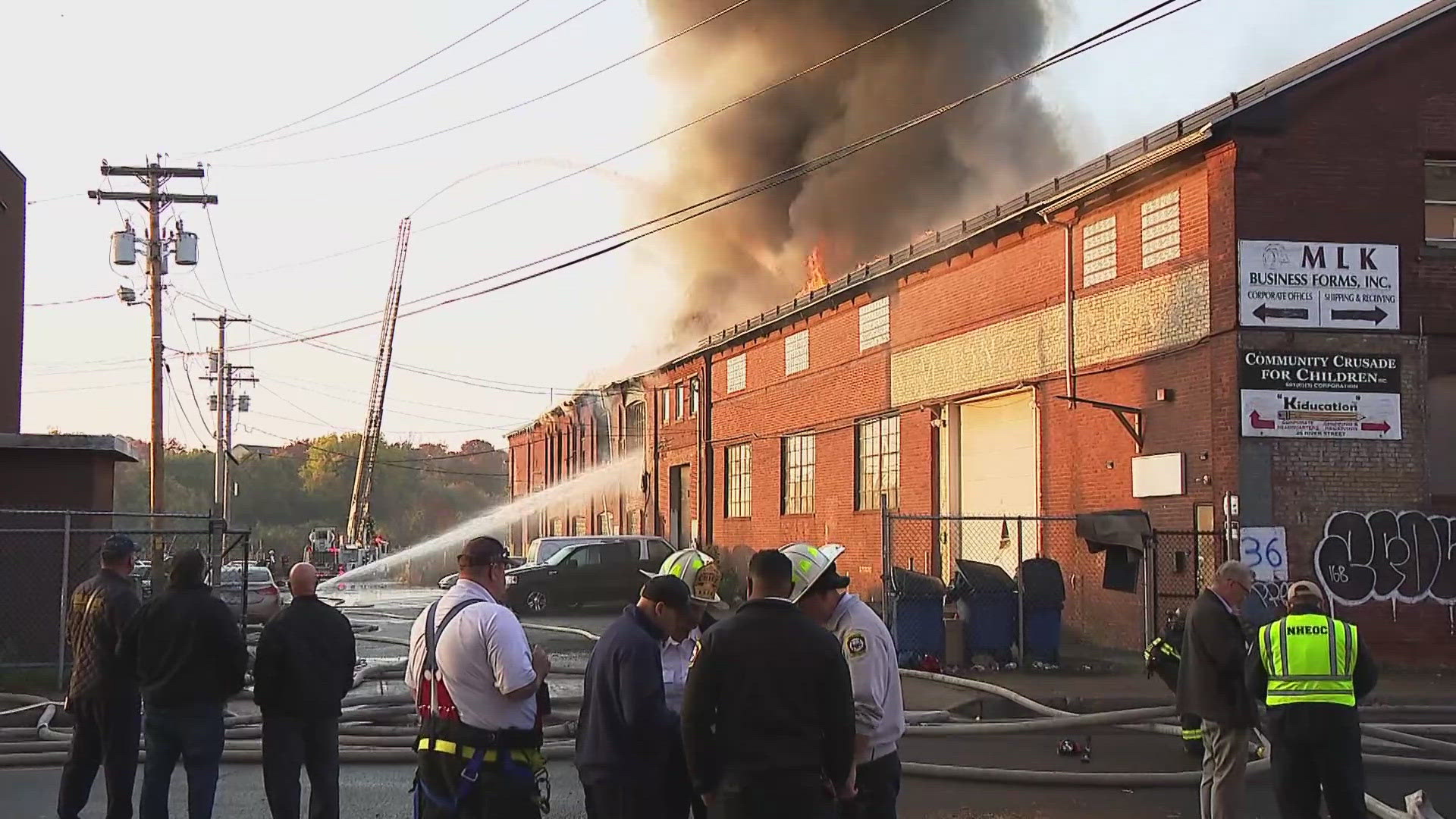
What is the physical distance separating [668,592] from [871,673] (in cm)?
83

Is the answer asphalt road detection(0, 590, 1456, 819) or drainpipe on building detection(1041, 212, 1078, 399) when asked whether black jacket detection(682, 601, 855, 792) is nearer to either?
asphalt road detection(0, 590, 1456, 819)

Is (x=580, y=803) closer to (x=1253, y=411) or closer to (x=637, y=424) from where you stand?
(x=1253, y=411)

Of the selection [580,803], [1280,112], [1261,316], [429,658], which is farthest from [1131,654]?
[429,658]

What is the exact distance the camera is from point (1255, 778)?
8867 mm

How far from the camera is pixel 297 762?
6.76 meters

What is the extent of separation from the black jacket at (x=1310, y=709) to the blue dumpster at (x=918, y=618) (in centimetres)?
886

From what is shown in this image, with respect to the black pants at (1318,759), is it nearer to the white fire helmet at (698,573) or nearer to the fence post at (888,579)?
the white fire helmet at (698,573)

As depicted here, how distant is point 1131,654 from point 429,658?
13885mm

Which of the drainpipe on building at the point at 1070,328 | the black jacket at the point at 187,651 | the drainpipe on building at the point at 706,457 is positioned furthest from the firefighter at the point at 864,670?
the drainpipe on building at the point at 706,457

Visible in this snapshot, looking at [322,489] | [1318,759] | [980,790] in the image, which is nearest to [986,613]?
[980,790]

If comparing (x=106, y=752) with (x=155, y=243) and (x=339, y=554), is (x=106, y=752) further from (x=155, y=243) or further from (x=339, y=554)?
(x=339, y=554)

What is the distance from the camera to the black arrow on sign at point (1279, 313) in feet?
53.0

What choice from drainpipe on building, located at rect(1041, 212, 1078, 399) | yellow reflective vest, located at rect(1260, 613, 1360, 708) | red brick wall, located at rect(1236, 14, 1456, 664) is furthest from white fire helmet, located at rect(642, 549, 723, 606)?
drainpipe on building, located at rect(1041, 212, 1078, 399)

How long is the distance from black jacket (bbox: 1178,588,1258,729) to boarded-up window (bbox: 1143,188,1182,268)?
431 inches
